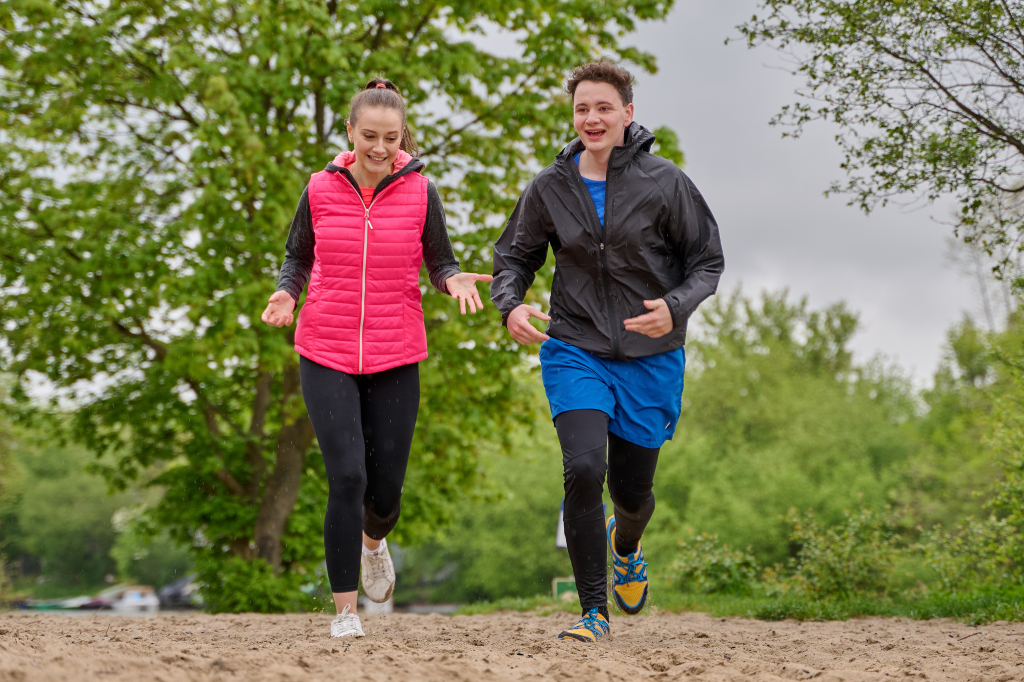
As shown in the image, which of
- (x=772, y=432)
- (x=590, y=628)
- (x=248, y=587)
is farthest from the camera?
(x=772, y=432)

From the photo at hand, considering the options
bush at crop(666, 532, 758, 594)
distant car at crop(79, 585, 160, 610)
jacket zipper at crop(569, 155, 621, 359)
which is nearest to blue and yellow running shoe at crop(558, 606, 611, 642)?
jacket zipper at crop(569, 155, 621, 359)

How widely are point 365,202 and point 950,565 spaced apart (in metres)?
8.42

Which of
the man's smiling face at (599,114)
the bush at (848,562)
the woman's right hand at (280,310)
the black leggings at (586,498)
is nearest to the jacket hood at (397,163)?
the woman's right hand at (280,310)

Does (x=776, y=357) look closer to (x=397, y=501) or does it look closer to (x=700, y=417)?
(x=700, y=417)

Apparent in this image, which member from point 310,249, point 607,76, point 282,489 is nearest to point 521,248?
point 607,76

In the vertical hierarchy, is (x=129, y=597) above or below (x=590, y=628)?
below

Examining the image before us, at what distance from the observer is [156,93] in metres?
10.5

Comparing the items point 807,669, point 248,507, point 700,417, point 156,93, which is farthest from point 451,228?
point 700,417

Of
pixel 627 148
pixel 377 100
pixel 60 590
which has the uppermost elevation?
pixel 377 100

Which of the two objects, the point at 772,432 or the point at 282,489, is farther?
the point at 772,432

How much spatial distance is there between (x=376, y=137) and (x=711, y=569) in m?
7.23

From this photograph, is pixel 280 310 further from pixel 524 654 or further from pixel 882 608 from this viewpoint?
pixel 882 608

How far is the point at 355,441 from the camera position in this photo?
401 cm

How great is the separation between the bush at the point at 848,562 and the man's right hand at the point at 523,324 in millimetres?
6134
